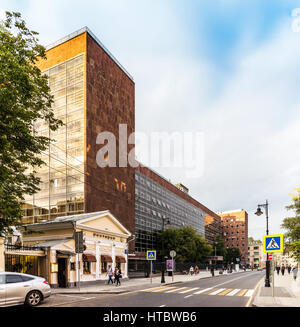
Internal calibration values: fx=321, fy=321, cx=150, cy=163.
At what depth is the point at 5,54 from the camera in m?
13.4

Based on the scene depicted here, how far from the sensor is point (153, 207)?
61.1m

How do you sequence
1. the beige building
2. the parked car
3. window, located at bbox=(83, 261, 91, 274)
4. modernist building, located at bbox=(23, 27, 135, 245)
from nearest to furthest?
the parked car, the beige building, window, located at bbox=(83, 261, 91, 274), modernist building, located at bbox=(23, 27, 135, 245)

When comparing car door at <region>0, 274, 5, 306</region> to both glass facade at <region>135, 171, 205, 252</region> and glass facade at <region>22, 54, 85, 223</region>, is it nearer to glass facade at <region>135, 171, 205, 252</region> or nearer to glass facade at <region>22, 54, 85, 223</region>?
glass facade at <region>22, 54, 85, 223</region>

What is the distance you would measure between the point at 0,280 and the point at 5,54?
918 cm

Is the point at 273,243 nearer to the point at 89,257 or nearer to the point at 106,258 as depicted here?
the point at 89,257

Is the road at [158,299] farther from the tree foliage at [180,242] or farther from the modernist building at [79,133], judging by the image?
the tree foliage at [180,242]

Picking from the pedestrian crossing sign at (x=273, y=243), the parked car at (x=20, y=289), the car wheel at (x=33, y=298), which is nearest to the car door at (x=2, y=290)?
the parked car at (x=20, y=289)

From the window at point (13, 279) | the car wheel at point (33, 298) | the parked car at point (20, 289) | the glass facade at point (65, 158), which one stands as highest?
the glass facade at point (65, 158)

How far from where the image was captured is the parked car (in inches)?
496

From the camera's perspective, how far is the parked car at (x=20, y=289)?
1261 centimetres

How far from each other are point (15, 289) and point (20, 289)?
23cm

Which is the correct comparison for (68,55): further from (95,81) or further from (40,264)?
(40,264)

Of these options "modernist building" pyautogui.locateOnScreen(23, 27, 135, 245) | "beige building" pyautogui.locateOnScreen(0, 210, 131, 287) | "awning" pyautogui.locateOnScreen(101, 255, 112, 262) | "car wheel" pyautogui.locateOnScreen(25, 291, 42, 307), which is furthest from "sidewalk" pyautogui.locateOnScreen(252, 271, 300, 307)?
"modernist building" pyautogui.locateOnScreen(23, 27, 135, 245)

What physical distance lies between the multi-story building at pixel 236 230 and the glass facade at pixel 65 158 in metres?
111
